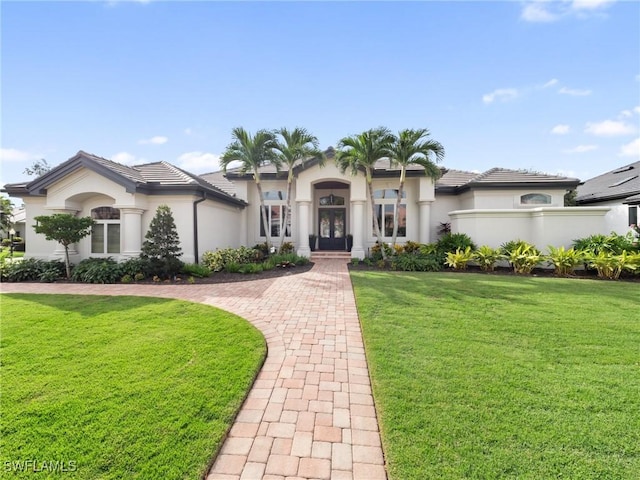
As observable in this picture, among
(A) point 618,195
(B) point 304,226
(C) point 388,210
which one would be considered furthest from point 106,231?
(A) point 618,195

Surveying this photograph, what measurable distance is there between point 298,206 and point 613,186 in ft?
69.0

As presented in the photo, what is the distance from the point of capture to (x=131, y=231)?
11.8 m

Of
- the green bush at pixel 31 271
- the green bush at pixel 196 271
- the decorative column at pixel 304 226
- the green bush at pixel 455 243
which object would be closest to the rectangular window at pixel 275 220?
the decorative column at pixel 304 226

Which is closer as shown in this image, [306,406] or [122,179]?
[306,406]

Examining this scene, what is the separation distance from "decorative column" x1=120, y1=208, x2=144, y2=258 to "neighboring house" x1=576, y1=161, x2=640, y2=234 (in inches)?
865

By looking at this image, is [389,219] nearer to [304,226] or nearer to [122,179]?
[304,226]

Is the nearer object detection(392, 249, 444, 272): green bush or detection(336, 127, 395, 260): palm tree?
detection(392, 249, 444, 272): green bush

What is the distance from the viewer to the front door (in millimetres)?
18672

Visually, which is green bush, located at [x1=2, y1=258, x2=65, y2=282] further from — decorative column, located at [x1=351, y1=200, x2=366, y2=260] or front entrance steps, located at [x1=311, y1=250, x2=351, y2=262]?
decorative column, located at [x1=351, y1=200, x2=366, y2=260]

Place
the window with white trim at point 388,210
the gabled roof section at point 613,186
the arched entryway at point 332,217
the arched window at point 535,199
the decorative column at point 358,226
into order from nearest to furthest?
the decorative column at point 358,226, the arched window at point 535,199, the gabled roof section at point 613,186, the window with white trim at point 388,210, the arched entryway at point 332,217

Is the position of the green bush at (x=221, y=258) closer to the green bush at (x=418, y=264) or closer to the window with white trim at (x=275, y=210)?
the window with white trim at (x=275, y=210)

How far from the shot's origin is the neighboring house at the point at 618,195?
623 inches

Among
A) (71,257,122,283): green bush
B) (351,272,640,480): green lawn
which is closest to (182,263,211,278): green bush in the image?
(71,257,122,283): green bush

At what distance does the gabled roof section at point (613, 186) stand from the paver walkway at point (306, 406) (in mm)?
20065
